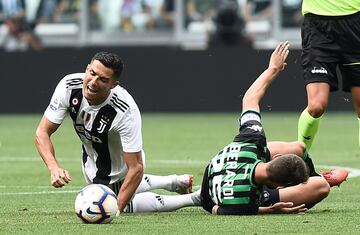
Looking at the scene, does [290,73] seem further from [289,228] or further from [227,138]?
[289,228]

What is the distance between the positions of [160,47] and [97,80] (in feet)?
54.4

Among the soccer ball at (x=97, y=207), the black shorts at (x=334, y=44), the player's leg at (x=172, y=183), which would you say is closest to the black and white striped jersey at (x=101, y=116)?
the soccer ball at (x=97, y=207)

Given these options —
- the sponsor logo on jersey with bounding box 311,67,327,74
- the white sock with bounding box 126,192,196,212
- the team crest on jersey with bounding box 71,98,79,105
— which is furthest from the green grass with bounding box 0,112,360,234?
the sponsor logo on jersey with bounding box 311,67,327,74

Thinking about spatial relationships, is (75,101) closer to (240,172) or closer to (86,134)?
(86,134)

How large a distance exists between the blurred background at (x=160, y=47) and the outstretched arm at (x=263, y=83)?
12926 mm

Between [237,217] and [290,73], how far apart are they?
49.7ft

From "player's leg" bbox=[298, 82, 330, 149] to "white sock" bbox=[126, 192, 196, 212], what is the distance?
1.68 metres

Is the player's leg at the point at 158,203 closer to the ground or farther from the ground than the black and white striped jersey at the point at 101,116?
closer to the ground

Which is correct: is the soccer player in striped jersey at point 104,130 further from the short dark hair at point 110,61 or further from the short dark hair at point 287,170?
the short dark hair at point 287,170

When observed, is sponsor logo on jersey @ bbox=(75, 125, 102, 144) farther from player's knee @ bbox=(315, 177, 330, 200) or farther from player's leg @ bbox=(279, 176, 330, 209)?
player's knee @ bbox=(315, 177, 330, 200)

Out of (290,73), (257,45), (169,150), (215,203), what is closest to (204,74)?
(290,73)

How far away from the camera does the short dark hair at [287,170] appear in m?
8.92

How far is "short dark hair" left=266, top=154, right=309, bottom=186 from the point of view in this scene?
892 centimetres

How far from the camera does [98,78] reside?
9.51 meters
